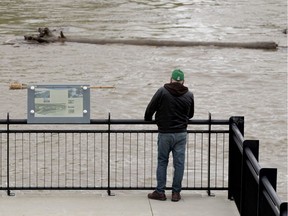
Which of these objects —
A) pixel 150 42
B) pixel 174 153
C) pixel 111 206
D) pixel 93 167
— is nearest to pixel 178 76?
pixel 174 153

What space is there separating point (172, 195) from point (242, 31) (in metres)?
33.2

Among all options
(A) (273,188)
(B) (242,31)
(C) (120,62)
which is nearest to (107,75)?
(C) (120,62)

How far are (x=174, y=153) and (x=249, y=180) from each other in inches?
56.1

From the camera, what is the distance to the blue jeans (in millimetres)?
11438

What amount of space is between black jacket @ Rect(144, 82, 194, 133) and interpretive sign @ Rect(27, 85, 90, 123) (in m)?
1.03

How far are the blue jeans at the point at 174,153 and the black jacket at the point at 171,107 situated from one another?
3.2 inches

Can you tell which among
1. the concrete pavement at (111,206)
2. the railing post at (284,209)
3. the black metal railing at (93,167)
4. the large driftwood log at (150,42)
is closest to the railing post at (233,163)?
the concrete pavement at (111,206)

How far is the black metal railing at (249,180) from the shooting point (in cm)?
902

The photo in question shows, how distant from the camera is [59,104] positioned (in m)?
12.0

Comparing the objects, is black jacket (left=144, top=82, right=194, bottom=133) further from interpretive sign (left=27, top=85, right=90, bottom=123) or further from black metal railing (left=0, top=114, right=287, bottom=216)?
interpretive sign (left=27, top=85, right=90, bottom=123)

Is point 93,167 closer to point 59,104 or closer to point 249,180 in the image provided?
point 59,104

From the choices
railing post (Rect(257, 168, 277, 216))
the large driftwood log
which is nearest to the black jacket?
railing post (Rect(257, 168, 277, 216))

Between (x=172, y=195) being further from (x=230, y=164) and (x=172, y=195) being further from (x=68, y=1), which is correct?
(x=68, y=1)

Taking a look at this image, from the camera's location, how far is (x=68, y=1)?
59156 millimetres
